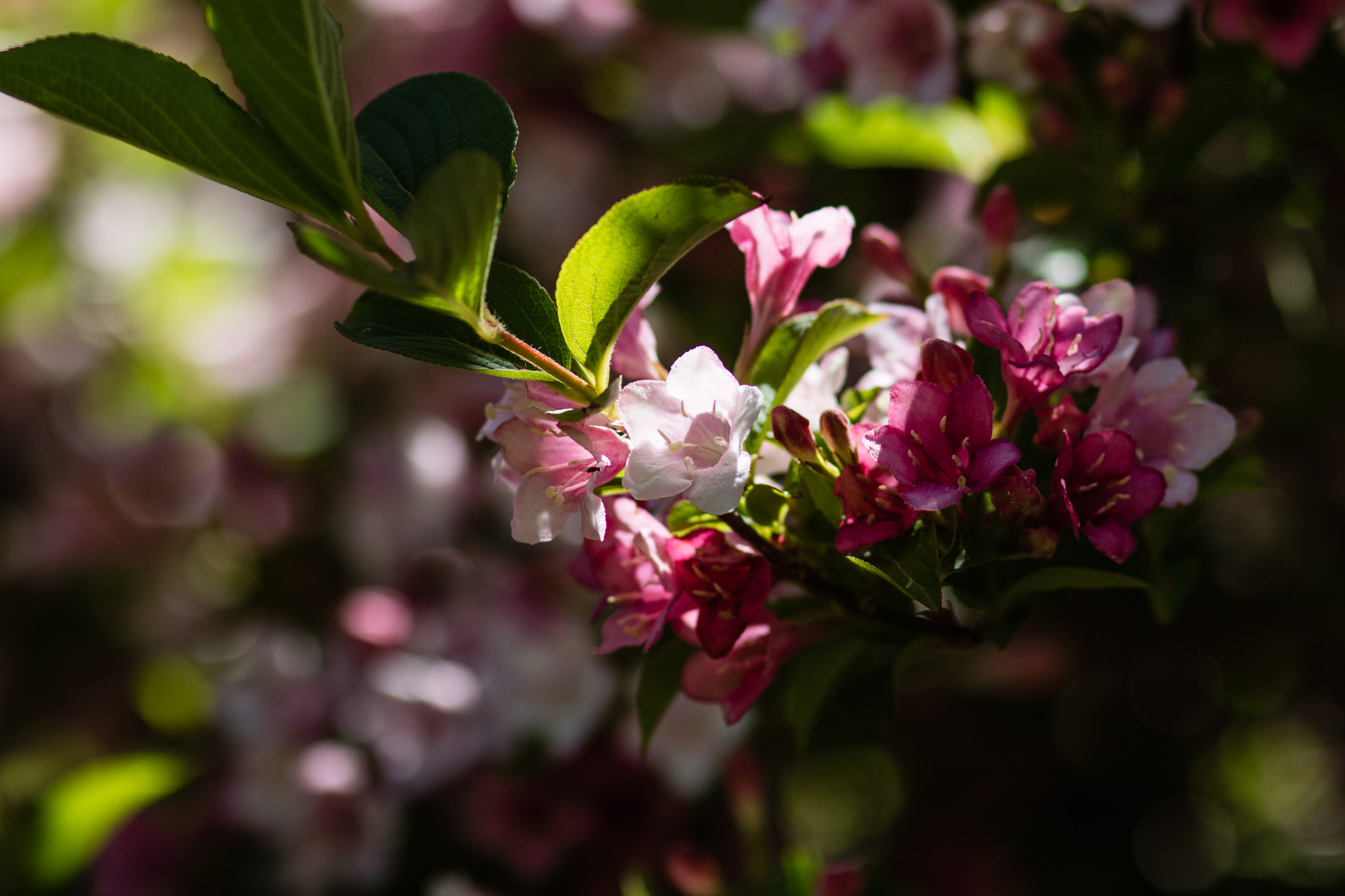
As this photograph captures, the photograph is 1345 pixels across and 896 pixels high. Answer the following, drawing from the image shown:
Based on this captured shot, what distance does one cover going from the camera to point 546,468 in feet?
1.94

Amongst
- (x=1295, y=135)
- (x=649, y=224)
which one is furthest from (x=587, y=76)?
(x=649, y=224)

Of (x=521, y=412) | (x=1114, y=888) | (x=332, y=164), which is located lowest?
(x=1114, y=888)

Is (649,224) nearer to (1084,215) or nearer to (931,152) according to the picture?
(1084,215)

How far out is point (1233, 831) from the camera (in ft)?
5.84

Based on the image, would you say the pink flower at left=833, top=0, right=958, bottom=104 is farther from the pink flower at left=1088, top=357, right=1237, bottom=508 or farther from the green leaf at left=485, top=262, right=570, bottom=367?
the green leaf at left=485, top=262, right=570, bottom=367

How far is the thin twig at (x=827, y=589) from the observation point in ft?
1.95

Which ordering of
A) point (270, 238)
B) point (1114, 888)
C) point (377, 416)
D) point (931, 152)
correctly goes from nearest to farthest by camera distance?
point (931, 152), point (1114, 888), point (377, 416), point (270, 238)

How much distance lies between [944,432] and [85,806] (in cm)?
141

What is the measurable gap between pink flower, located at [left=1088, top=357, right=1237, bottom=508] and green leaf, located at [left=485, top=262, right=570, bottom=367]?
1.09 ft

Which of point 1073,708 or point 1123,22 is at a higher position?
point 1123,22

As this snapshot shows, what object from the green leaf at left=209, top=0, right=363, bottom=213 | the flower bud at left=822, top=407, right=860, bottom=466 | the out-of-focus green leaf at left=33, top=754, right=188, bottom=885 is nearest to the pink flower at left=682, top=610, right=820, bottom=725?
the flower bud at left=822, top=407, right=860, bottom=466

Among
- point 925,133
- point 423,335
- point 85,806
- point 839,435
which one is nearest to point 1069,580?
point 839,435

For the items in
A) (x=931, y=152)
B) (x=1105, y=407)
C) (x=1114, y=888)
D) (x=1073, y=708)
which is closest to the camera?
(x=1105, y=407)

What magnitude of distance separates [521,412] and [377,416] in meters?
1.48
